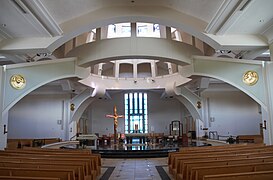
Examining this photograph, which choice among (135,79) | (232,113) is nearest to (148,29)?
(135,79)

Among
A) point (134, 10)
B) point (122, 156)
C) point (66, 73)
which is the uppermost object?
point (134, 10)

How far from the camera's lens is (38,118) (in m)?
15.7

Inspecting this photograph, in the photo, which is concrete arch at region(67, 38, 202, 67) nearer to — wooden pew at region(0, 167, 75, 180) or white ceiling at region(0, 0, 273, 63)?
white ceiling at region(0, 0, 273, 63)

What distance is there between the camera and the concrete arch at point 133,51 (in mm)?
10102

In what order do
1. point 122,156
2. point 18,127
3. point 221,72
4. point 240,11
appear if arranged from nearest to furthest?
point 240,11, point 221,72, point 122,156, point 18,127

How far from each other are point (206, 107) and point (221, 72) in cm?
748

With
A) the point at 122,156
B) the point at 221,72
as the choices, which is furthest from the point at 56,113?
the point at 221,72

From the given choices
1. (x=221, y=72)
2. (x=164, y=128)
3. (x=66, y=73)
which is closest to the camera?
(x=221, y=72)

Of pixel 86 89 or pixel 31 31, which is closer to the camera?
pixel 31 31

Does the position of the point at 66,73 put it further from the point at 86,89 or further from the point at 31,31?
the point at 86,89

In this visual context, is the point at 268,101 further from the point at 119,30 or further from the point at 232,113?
the point at 119,30

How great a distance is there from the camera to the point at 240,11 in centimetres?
638

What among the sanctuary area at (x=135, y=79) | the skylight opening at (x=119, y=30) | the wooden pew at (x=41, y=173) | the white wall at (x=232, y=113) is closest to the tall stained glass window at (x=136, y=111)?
the sanctuary area at (x=135, y=79)

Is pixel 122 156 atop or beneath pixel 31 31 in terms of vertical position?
beneath
